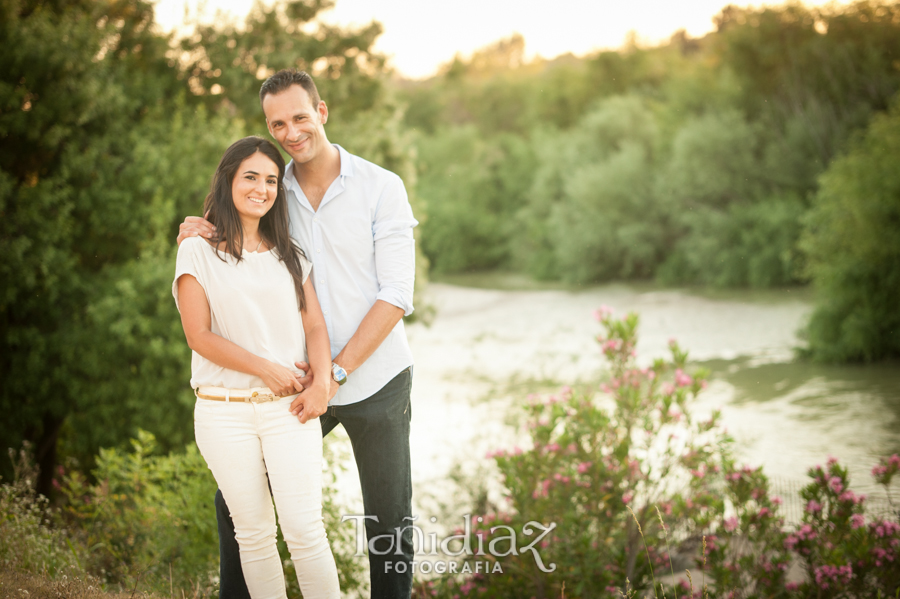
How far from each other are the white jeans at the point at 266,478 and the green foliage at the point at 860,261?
15384 millimetres

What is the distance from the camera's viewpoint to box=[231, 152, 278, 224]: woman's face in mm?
2258

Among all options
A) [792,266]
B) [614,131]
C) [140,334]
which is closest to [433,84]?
[614,131]

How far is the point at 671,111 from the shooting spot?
2875 cm

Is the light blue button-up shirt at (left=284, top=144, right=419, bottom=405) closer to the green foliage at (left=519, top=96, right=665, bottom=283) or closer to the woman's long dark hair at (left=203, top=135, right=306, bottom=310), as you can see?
the woman's long dark hair at (left=203, top=135, right=306, bottom=310)

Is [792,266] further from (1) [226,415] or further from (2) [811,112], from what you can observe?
(1) [226,415]

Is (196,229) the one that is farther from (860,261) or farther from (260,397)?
(860,261)

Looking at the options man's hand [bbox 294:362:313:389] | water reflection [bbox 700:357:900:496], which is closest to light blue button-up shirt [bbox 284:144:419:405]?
man's hand [bbox 294:362:313:389]

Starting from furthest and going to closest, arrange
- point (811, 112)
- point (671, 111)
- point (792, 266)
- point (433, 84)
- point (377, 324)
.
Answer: point (433, 84)
point (671, 111)
point (811, 112)
point (792, 266)
point (377, 324)

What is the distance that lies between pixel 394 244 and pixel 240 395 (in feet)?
2.28

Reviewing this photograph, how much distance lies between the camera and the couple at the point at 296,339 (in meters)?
2.14

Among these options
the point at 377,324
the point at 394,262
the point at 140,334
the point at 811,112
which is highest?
the point at 811,112

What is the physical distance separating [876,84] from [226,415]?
2643cm

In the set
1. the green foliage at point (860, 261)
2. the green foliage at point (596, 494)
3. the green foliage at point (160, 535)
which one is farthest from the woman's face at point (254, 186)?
the green foliage at point (860, 261)

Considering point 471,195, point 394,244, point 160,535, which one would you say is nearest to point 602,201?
point 471,195
